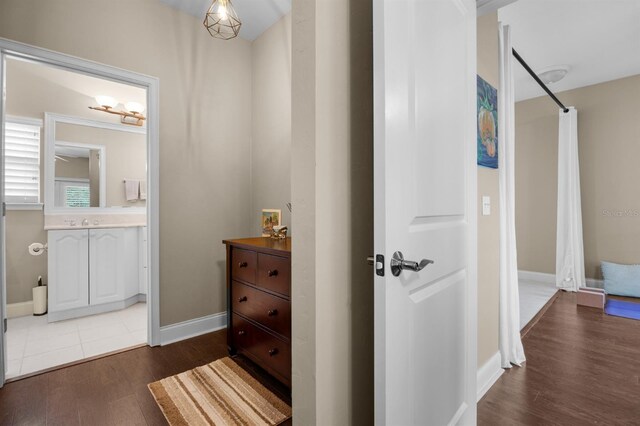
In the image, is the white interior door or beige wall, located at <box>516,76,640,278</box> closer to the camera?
the white interior door

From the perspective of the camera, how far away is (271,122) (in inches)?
111

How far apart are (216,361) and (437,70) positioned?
2.34 m

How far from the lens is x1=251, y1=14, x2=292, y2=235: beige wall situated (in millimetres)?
2643

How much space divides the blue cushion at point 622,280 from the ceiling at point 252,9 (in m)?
5.04

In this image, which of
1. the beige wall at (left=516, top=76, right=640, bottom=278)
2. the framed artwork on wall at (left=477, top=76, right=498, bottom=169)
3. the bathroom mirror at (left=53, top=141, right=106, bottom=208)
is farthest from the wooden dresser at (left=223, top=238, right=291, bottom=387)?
the beige wall at (left=516, top=76, right=640, bottom=278)

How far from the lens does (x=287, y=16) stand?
8.68 feet

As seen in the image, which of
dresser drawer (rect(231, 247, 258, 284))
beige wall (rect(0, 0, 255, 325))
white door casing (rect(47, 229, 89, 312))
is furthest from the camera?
white door casing (rect(47, 229, 89, 312))

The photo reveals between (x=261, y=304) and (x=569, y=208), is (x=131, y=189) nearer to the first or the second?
(x=261, y=304)

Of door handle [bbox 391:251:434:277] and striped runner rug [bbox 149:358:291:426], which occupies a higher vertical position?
door handle [bbox 391:251:434:277]

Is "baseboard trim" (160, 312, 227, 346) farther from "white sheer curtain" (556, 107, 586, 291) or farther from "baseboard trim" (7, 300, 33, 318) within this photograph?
"white sheer curtain" (556, 107, 586, 291)

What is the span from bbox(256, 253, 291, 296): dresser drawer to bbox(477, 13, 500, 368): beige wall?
1.19 m

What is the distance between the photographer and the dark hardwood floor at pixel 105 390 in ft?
5.27

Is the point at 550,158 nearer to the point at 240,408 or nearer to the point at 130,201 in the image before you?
the point at 240,408

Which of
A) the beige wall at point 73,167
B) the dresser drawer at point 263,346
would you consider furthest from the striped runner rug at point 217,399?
the beige wall at point 73,167
